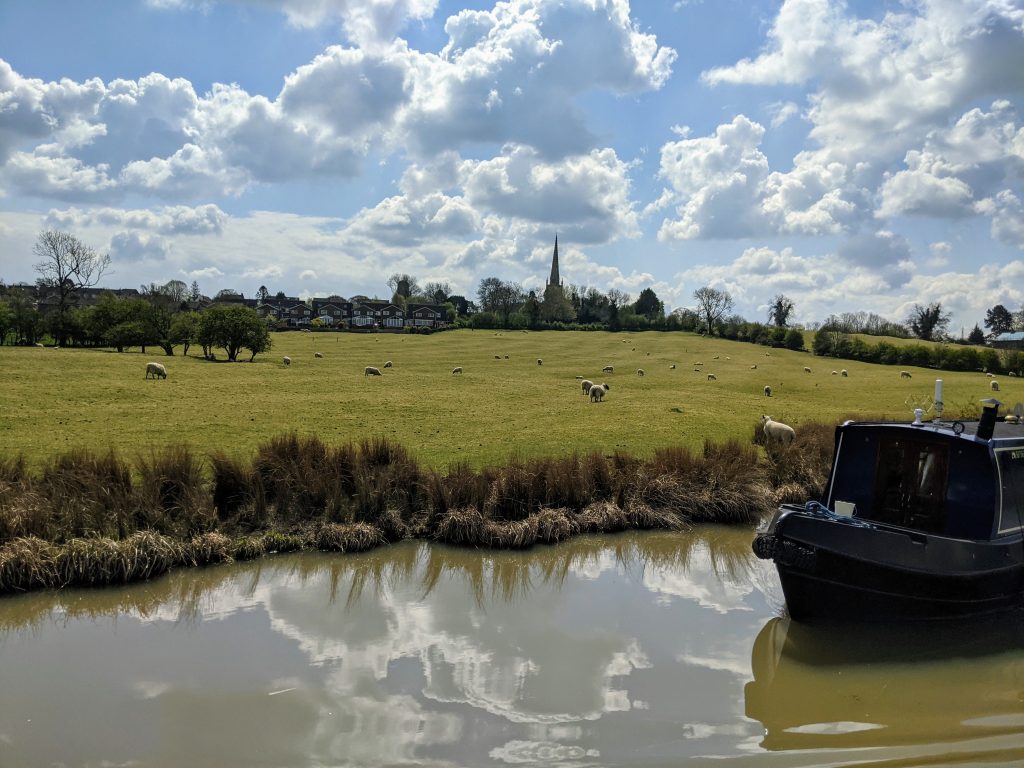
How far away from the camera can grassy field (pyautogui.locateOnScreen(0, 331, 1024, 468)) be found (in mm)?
22031

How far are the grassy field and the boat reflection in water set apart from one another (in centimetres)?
982

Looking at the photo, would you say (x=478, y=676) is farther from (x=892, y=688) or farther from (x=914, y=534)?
(x=914, y=534)

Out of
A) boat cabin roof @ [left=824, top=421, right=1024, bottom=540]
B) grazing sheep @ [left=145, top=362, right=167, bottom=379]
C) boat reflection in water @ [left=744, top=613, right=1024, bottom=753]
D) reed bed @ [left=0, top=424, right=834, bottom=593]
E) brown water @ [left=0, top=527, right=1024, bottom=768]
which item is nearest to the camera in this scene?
brown water @ [left=0, top=527, right=1024, bottom=768]

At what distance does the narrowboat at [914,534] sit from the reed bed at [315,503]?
5.51m

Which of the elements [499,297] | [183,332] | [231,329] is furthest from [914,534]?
[499,297]

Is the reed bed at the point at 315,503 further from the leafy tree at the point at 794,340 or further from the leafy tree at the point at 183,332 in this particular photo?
the leafy tree at the point at 794,340

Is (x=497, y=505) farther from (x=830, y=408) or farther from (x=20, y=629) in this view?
(x=830, y=408)

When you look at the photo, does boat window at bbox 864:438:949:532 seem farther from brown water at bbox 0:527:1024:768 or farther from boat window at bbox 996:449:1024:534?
brown water at bbox 0:527:1024:768

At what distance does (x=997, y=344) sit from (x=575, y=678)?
13076 centimetres

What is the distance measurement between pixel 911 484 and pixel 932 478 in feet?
1.07

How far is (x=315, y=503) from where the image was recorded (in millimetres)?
15336

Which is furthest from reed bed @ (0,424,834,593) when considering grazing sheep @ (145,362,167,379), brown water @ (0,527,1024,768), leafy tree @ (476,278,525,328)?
leafy tree @ (476,278,525,328)

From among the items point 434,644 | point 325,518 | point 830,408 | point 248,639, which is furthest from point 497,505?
point 830,408

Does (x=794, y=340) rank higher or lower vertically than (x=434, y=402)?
higher
